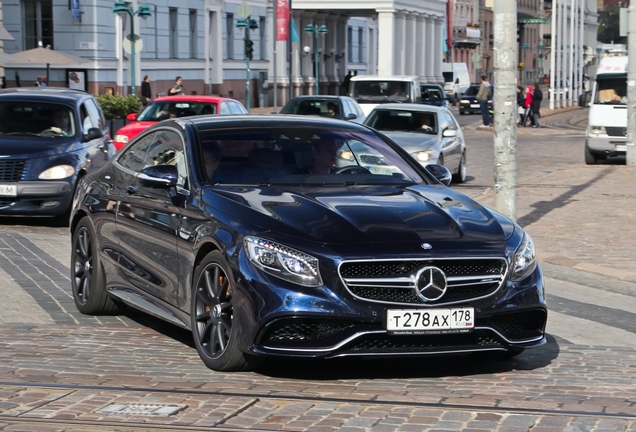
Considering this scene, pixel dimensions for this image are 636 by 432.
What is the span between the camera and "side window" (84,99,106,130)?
17422 millimetres

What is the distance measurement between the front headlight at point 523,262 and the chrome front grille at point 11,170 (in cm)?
935

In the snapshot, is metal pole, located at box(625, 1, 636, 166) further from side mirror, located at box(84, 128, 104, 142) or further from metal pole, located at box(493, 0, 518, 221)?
side mirror, located at box(84, 128, 104, 142)

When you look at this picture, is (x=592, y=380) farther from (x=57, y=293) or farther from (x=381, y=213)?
(x=57, y=293)

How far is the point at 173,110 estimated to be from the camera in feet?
81.1

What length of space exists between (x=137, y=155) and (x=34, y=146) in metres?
7.21

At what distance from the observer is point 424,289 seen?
22.7 ft

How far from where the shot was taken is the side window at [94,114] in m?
17.4

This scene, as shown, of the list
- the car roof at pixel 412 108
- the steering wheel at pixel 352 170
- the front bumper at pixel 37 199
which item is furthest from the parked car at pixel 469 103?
the steering wheel at pixel 352 170

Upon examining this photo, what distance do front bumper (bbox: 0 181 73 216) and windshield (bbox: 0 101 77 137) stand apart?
1.05 m

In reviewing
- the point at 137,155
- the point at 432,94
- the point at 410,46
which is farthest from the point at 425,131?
the point at 410,46

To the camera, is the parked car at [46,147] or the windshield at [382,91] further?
the windshield at [382,91]

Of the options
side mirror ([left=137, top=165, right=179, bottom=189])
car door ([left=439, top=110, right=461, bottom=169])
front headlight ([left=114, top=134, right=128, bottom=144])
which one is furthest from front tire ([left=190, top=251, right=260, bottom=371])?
front headlight ([left=114, top=134, right=128, bottom=144])

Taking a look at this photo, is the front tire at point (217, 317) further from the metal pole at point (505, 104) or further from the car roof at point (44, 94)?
the car roof at point (44, 94)

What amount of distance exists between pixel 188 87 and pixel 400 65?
69.2 feet
